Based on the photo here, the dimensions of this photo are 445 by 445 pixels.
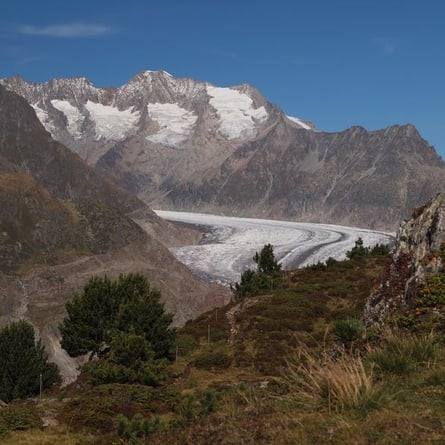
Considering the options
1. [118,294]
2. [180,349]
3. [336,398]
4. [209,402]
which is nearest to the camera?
[336,398]

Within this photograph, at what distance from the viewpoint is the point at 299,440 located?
755 cm

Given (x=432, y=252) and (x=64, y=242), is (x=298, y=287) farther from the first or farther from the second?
(x=64, y=242)

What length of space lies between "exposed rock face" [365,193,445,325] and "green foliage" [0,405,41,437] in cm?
1188

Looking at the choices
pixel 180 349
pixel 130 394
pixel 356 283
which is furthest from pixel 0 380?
pixel 356 283

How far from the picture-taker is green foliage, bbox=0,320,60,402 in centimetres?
3844

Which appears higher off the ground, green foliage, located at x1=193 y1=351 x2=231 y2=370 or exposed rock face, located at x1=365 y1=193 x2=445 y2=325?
exposed rock face, located at x1=365 y1=193 x2=445 y2=325

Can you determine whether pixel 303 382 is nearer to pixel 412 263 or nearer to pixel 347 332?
pixel 347 332

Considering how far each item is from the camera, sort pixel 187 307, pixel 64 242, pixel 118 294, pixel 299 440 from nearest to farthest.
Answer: pixel 299 440 → pixel 118 294 → pixel 187 307 → pixel 64 242

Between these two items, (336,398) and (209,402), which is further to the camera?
(209,402)

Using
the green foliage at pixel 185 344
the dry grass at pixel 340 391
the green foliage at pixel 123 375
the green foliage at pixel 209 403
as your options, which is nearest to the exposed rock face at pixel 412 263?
the green foliage at pixel 209 403

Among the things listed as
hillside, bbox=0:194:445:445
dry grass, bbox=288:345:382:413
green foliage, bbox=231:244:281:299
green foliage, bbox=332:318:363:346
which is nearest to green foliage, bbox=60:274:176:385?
hillside, bbox=0:194:445:445

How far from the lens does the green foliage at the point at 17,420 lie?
55.7ft

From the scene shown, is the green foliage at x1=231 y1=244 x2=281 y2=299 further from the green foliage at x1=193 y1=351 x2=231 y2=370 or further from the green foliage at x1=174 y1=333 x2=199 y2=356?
the green foliage at x1=193 y1=351 x2=231 y2=370

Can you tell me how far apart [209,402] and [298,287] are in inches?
1572
